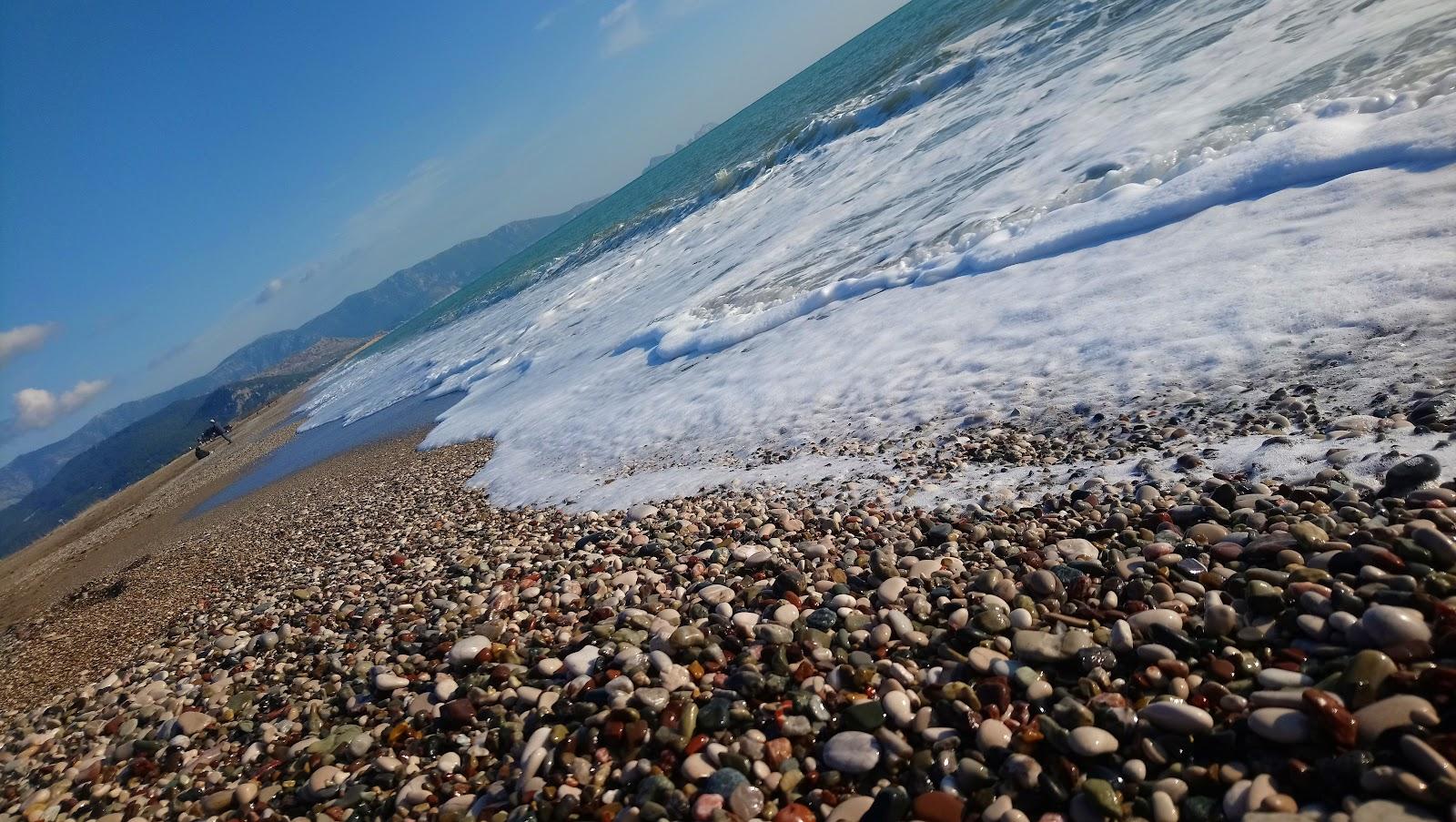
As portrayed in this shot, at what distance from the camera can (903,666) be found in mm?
2480

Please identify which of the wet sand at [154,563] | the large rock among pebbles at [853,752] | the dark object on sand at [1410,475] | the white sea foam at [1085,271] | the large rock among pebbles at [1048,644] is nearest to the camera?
the large rock among pebbles at [853,752]

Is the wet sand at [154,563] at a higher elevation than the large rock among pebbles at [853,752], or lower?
higher

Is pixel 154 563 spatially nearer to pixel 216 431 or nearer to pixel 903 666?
pixel 903 666

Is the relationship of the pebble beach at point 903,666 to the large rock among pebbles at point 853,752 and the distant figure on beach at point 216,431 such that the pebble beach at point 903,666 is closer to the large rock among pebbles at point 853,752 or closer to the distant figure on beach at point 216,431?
the large rock among pebbles at point 853,752

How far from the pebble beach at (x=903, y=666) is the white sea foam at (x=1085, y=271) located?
78 cm

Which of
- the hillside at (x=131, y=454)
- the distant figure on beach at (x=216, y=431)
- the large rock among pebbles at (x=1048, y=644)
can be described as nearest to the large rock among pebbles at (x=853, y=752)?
the large rock among pebbles at (x=1048, y=644)

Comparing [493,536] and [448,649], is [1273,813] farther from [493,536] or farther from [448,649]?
[493,536]

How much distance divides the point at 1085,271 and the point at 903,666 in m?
4.79

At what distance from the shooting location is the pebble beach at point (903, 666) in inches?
72.9

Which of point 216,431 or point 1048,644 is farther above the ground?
point 216,431

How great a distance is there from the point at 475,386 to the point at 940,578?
15692mm

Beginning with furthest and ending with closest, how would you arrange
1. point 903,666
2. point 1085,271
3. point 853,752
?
point 1085,271, point 903,666, point 853,752

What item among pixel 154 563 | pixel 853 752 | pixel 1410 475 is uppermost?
pixel 154 563

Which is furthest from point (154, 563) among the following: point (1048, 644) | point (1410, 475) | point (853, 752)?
point (1410, 475)
